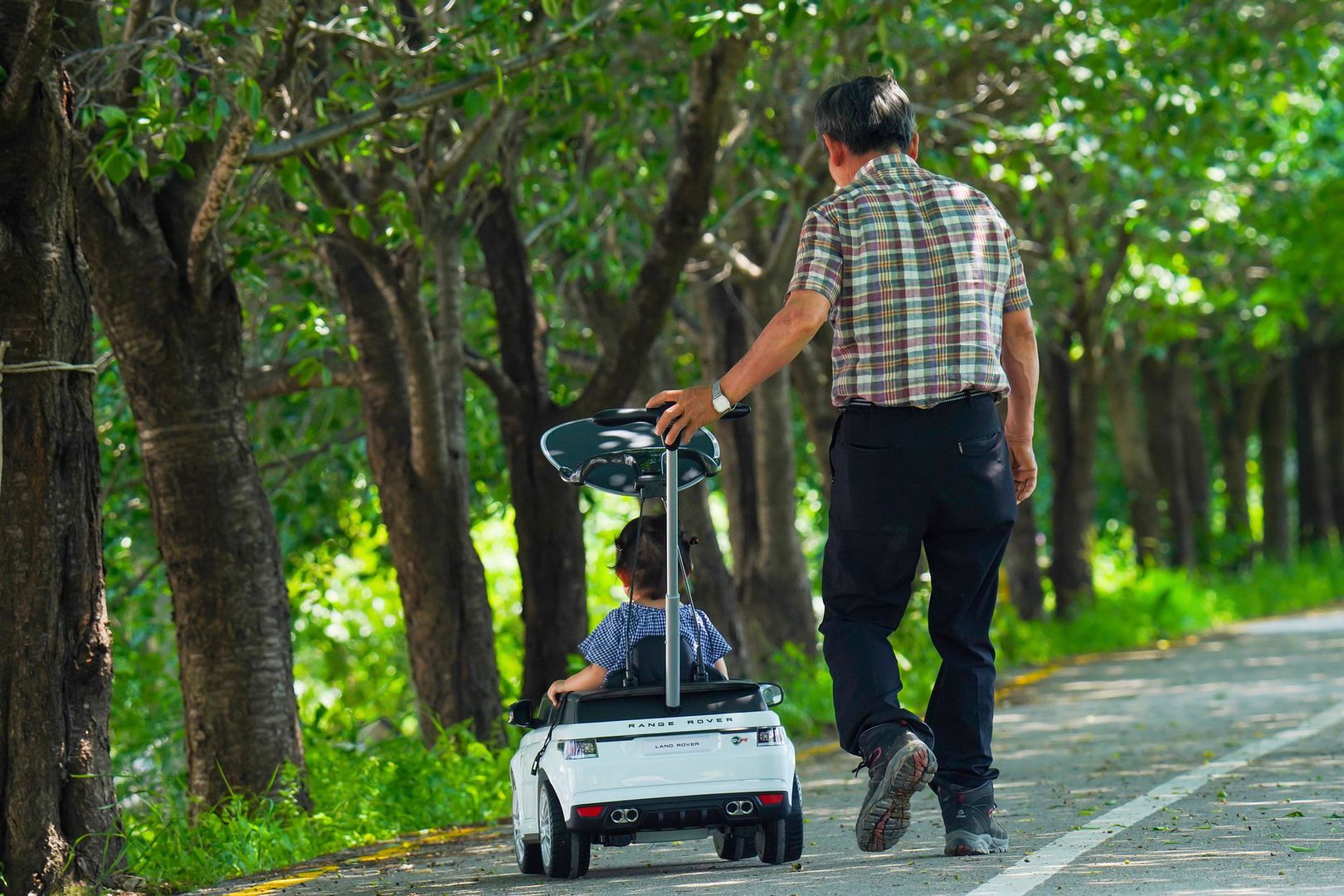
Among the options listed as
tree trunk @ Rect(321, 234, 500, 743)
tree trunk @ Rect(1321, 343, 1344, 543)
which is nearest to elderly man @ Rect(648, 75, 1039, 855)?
tree trunk @ Rect(321, 234, 500, 743)

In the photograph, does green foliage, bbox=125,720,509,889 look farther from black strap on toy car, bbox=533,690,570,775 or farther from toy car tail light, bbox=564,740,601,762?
toy car tail light, bbox=564,740,601,762

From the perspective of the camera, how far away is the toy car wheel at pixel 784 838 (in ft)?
20.6

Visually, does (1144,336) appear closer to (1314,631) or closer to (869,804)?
(1314,631)

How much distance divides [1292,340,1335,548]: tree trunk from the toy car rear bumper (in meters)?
30.0

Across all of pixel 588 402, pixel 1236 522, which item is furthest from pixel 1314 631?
pixel 588 402

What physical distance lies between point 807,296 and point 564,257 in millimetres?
10093

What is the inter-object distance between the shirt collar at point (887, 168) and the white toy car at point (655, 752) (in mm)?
886

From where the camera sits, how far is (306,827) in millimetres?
8477

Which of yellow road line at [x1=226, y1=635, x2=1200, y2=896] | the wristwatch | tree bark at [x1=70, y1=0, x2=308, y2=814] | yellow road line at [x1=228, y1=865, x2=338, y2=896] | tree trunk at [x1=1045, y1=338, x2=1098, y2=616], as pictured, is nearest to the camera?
the wristwatch

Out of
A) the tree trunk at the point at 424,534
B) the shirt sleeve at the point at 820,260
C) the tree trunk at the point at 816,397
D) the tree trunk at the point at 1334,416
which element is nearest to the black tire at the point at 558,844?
the shirt sleeve at the point at 820,260

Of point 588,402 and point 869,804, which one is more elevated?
point 588,402

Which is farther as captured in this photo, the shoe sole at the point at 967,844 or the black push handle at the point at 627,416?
the black push handle at the point at 627,416

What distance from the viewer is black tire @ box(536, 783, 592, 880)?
20.5ft

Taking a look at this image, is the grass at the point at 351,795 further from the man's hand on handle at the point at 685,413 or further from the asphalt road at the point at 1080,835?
the man's hand on handle at the point at 685,413
